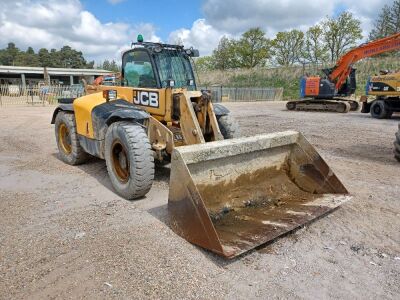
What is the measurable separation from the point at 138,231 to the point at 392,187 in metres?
3.92

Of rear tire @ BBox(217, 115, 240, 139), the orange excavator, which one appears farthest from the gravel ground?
the orange excavator

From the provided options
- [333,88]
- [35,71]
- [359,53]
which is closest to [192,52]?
[359,53]

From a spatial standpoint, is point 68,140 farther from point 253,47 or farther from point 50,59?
point 50,59

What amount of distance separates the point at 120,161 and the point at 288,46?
55.1m

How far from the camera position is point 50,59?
247ft

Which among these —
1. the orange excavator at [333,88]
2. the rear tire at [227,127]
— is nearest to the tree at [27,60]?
the orange excavator at [333,88]

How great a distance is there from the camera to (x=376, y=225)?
4.21 meters

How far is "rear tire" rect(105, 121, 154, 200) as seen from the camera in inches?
188

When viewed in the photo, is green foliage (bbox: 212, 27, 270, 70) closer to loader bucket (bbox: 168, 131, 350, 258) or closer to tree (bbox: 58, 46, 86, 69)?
tree (bbox: 58, 46, 86, 69)

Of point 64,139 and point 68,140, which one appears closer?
point 68,140

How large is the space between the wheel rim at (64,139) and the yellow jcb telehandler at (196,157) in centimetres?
48

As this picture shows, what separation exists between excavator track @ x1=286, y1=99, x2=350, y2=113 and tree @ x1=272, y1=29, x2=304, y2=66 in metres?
35.6

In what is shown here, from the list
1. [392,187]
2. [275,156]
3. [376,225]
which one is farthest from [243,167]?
[392,187]

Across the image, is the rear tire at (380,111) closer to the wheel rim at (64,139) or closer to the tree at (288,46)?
the wheel rim at (64,139)
